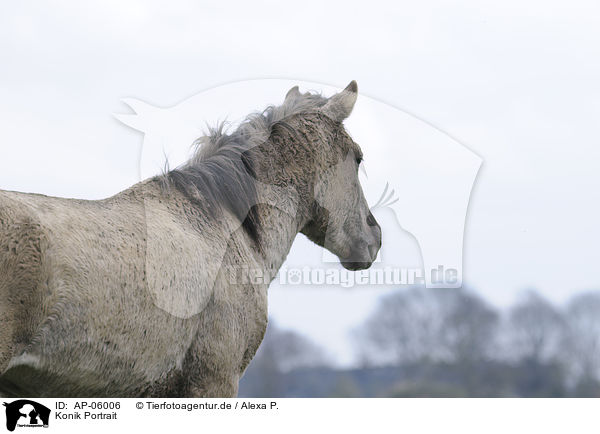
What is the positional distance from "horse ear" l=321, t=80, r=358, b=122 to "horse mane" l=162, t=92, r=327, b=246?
33cm

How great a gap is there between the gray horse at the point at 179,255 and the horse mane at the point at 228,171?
0.01 meters

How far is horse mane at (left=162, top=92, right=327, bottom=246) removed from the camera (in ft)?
19.8

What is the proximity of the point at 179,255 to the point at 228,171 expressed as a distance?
113cm

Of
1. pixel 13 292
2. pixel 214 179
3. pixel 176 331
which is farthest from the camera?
pixel 214 179

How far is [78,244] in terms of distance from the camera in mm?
4641

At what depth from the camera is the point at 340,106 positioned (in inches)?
277
